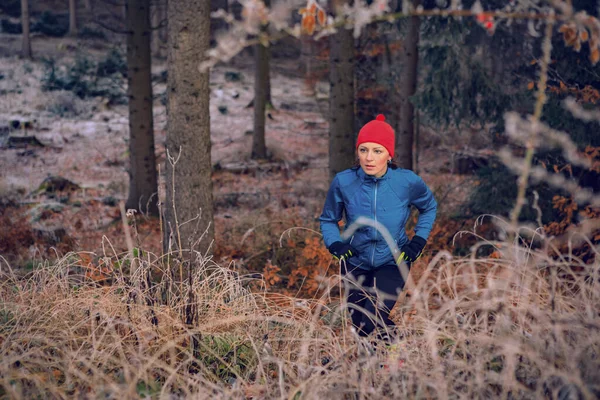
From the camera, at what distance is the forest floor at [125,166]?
368 inches

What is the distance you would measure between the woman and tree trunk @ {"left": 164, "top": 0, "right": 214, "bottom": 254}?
6.22 feet

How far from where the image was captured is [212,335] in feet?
13.8

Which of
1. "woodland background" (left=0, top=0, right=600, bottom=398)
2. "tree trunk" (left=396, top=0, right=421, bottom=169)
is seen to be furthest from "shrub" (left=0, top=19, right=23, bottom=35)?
"tree trunk" (left=396, top=0, right=421, bottom=169)

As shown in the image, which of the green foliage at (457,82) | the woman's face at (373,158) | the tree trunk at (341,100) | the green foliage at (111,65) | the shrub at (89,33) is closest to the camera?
the woman's face at (373,158)

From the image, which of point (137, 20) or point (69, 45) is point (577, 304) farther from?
point (69, 45)

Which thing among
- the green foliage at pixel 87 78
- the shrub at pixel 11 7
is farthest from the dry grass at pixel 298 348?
the shrub at pixel 11 7

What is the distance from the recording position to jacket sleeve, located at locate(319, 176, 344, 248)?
468 cm

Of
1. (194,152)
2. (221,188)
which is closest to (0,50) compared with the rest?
(221,188)

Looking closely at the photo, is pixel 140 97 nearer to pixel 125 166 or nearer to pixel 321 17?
pixel 125 166

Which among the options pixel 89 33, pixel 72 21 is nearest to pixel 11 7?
pixel 72 21

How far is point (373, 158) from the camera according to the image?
177 inches

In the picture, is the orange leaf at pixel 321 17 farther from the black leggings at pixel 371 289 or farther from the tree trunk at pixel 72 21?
the tree trunk at pixel 72 21

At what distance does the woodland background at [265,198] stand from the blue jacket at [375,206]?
34 cm

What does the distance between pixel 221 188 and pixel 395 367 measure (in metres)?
11.4
